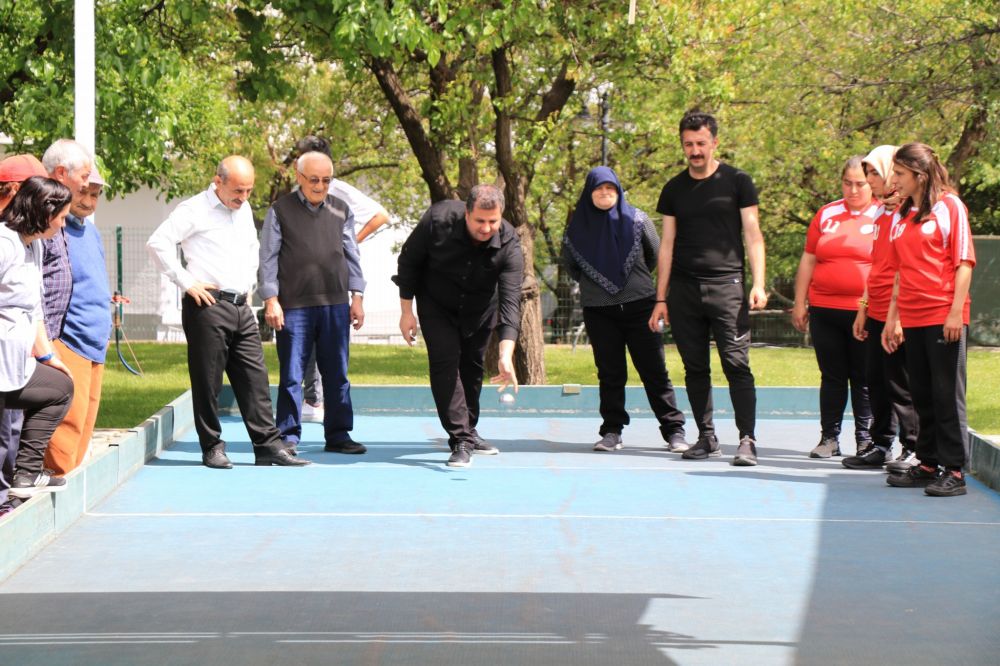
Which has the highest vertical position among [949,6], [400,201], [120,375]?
[949,6]

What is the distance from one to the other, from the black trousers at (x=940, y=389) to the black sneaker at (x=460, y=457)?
101 inches

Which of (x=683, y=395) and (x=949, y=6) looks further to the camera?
(x=949, y=6)

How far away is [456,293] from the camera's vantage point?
26.9ft

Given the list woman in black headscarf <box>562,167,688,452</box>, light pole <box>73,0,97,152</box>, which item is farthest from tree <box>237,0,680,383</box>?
woman in black headscarf <box>562,167,688,452</box>

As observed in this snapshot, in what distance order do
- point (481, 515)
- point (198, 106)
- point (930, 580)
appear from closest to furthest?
point (930, 580)
point (481, 515)
point (198, 106)

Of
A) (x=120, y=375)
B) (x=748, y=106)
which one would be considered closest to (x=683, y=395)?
(x=120, y=375)

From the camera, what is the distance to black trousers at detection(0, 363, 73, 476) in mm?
5973

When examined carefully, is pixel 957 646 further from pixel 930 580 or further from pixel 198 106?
pixel 198 106

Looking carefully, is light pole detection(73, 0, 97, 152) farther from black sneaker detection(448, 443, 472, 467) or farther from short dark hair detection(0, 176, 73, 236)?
black sneaker detection(448, 443, 472, 467)

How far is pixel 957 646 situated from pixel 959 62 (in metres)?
11.7

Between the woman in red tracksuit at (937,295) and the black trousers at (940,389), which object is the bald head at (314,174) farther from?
the black trousers at (940,389)

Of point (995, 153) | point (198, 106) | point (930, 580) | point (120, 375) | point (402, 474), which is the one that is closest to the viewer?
point (930, 580)

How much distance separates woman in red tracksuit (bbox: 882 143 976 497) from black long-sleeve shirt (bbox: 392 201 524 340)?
2.21 meters

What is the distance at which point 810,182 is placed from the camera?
87.3ft
